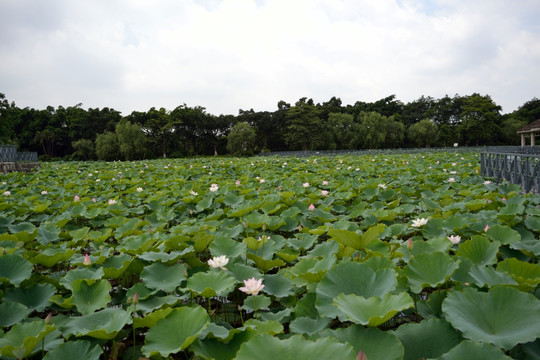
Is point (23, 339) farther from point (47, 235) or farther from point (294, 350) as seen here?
point (47, 235)

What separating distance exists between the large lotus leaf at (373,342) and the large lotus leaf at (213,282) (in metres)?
0.51

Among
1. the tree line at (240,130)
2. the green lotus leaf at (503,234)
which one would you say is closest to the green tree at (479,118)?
the tree line at (240,130)

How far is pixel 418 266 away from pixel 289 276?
1.94 feet

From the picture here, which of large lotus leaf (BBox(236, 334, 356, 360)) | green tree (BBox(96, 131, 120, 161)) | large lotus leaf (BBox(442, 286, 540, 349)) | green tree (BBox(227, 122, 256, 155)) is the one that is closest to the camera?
large lotus leaf (BBox(236, 334, 356, 360))

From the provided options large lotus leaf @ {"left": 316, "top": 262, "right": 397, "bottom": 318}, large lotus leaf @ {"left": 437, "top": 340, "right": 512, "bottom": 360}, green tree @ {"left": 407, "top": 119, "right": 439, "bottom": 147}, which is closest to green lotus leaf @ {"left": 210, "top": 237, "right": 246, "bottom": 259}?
large lotus leaf @ {"left": 316, "top": 262, "right": 397, "bottom": 318}

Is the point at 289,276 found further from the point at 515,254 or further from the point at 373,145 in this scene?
the point at 373,145

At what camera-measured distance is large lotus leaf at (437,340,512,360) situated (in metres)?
0.84

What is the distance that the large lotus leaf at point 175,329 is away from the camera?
3.48 feet

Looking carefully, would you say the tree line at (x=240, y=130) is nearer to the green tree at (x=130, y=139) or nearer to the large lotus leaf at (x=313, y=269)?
the green tree at (x=130, y=139)

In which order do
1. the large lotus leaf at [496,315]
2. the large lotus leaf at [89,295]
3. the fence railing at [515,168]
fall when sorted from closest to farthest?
the large lotus leaf at [496,315], the large lotus leaf at [89,295], the fence railing at [515,168]

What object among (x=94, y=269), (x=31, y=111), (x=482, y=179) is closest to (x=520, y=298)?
(x=94, y=269)

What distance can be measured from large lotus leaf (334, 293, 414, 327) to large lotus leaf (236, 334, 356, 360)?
0.17m

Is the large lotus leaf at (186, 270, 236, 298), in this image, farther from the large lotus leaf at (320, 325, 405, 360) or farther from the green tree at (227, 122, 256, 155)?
the green tree at (227, 122, 256, 155)

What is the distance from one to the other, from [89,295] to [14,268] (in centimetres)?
45
